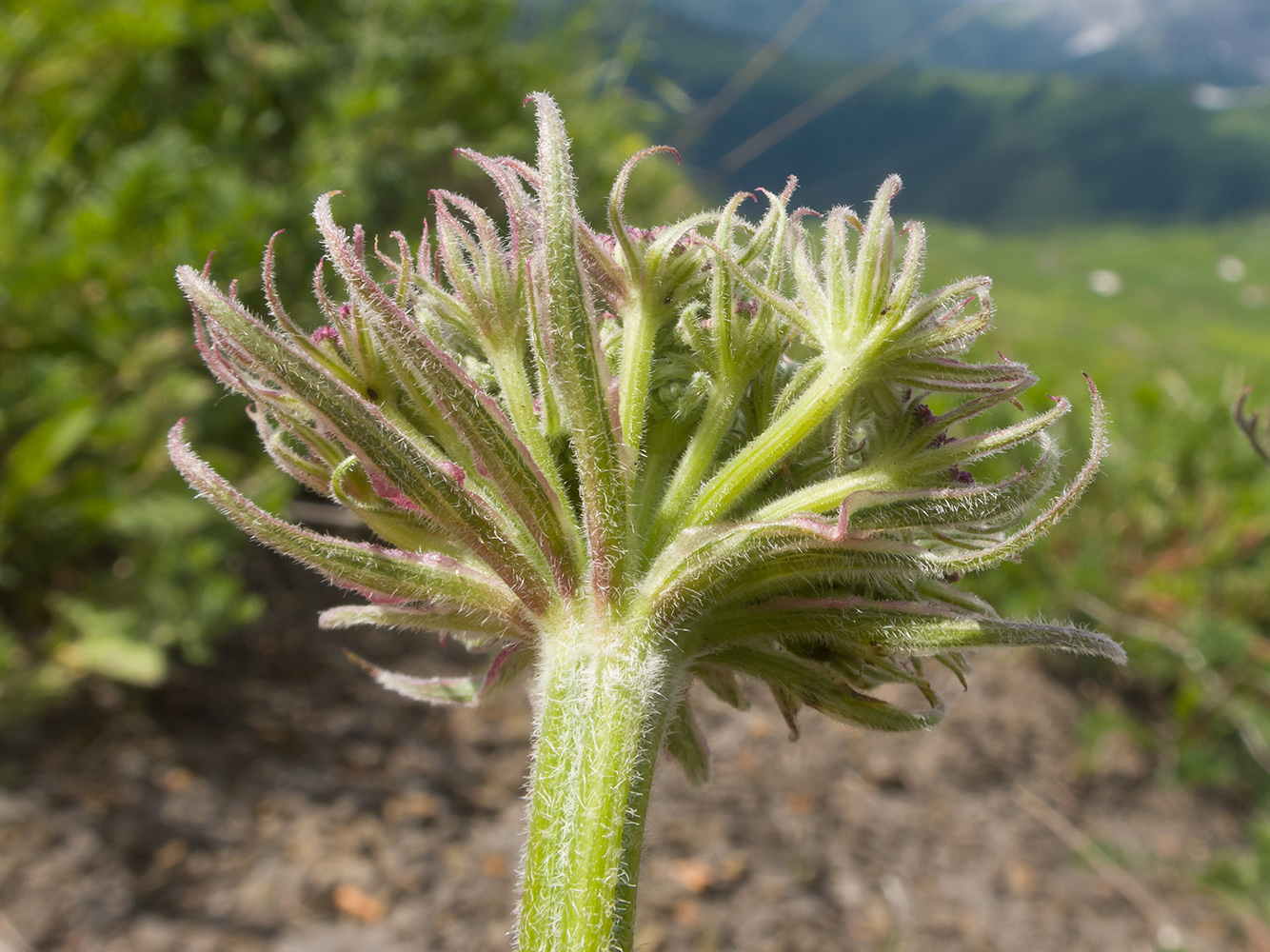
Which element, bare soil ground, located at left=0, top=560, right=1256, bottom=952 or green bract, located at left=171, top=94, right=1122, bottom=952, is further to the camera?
bare soil ground, located at left=0, top=560, right=1256, bottom=952

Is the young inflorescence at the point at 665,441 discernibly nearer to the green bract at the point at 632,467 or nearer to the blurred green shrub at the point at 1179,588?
the green bract at the point at 632,467

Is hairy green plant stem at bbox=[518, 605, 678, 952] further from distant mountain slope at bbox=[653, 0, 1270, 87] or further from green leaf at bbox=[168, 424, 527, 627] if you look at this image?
distant mountain slope at bbox=[653, 0, 1270, 87]

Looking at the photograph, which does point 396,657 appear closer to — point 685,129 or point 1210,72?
point 685,129

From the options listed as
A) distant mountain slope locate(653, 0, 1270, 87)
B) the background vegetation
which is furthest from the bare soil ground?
distant mountain slope locate(653, 0, 1270, 87)

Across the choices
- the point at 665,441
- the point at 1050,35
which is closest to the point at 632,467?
the point at 665,441

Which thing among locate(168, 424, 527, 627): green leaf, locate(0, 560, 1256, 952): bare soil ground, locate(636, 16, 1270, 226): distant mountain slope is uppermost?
locate(636, 16, 1270, 226): distant mountain slope

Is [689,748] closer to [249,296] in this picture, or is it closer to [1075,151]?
[249,296]
